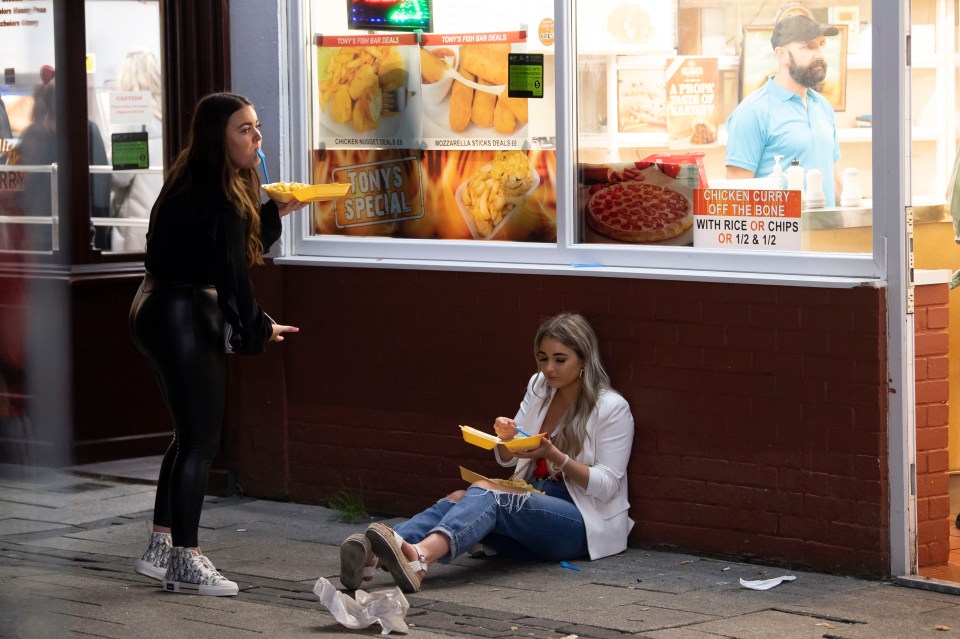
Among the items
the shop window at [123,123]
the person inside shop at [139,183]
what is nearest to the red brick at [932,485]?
the person inside shop at [139,183]

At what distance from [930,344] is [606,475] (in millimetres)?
1362

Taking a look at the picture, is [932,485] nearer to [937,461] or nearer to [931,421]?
[937,461]

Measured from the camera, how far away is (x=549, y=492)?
5.86 metres

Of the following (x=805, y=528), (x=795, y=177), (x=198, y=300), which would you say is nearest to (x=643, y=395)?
(x=805, y=528)

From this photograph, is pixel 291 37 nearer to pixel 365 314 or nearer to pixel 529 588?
pixel 365 314

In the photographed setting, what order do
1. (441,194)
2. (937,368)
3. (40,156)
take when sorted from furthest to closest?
(441,194)
(937,368)
(40,156)

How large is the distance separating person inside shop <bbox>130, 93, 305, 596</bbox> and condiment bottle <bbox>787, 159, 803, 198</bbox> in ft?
6.77

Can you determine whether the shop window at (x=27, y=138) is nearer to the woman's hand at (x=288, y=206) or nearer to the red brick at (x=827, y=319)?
the woman's hand at (x=288, y=206)

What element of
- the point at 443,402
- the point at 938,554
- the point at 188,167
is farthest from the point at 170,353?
the point at 938,554

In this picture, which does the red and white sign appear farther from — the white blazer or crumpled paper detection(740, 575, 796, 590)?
crumpled paper detection(740, 575, 796, 590)

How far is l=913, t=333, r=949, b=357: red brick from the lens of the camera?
546cm

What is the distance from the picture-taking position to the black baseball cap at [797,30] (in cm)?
562

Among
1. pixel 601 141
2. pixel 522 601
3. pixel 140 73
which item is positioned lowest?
pixel 522 601

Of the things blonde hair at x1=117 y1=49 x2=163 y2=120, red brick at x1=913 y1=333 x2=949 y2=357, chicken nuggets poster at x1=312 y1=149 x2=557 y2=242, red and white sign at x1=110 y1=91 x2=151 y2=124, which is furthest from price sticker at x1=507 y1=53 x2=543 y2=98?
blonde hair at x1=117 y1=49 x2=163 y2=120
